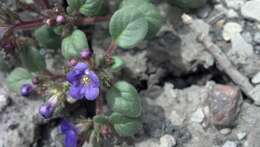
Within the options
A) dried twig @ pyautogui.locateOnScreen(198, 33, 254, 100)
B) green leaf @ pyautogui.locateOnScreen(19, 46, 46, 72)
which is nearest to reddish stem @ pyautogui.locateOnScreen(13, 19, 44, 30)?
green leaf @ pyautogui.locateOnScreen(19, 46, 46, 72)

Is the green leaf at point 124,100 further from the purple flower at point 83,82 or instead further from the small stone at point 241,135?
the small stone at point 241,135

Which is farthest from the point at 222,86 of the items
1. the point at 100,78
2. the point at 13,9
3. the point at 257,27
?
the point at 13,9

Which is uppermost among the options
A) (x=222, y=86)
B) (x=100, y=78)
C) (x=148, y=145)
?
(x=100, y=78)

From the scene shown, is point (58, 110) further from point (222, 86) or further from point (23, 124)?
point (222, 86)

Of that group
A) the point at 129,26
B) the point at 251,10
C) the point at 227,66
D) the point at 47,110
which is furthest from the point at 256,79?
the point at 47,110

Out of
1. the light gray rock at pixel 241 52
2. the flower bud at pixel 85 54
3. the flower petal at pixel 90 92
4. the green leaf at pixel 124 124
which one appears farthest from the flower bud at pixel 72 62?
the light gray rock at pixel 241 52

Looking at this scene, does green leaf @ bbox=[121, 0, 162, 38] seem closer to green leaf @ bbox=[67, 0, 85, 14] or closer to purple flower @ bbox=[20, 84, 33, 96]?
green leaf @ bbox=[67, 0, 85, 14]
